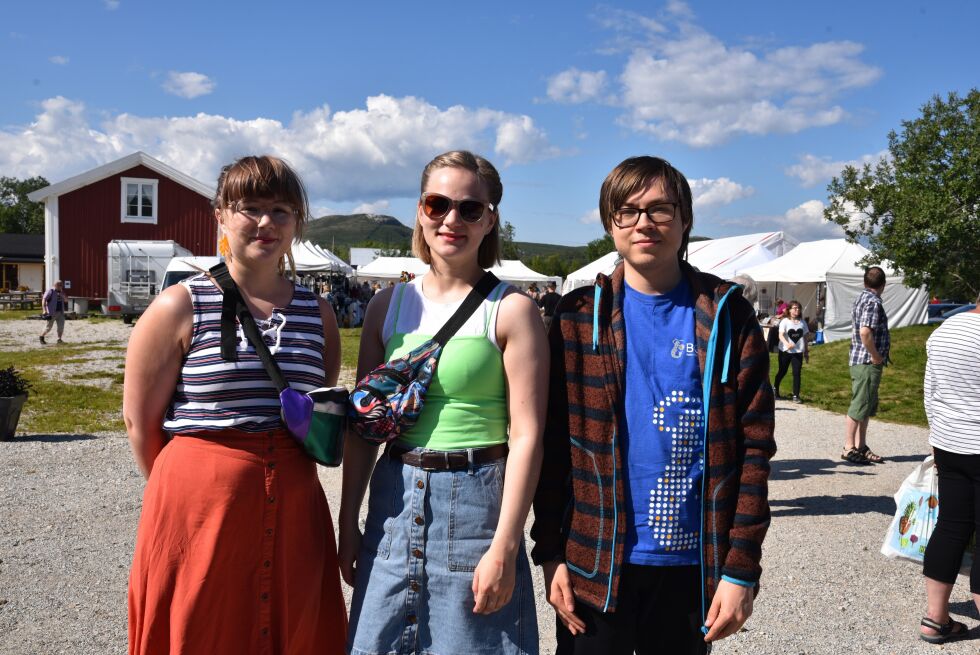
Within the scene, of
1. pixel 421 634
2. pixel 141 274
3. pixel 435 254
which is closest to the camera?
pixel 421 634

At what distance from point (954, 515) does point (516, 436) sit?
3283 millimetres

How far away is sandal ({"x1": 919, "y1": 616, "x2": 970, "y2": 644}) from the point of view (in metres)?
4.21

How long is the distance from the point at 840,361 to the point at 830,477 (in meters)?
12.2

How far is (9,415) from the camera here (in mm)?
8672

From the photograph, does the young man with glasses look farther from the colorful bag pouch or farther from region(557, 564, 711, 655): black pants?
the colorful bag pouch

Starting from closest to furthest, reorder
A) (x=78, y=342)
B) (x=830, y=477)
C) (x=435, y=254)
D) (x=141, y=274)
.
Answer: (x=435, y=254), (x=830, y=477), (x=78, y=342), (x=141, y=274)

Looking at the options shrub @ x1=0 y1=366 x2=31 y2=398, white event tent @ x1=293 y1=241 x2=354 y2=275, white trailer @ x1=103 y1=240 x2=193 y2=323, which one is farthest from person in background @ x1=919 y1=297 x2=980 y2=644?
white trailer @ x1=103 y1=240 x2=193 y2=323

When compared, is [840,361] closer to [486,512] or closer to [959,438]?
[959,438]

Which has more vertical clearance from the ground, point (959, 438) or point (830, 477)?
point (959, 438)

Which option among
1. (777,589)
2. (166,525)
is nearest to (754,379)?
(166,525)

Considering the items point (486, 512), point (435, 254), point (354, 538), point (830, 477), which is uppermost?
point (435, 254)

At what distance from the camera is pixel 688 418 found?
216 centimetres

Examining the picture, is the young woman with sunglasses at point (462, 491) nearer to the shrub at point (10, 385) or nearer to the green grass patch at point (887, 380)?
the shrub at point (10, 385)

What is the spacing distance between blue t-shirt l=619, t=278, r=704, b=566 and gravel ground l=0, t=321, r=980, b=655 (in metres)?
2.14
